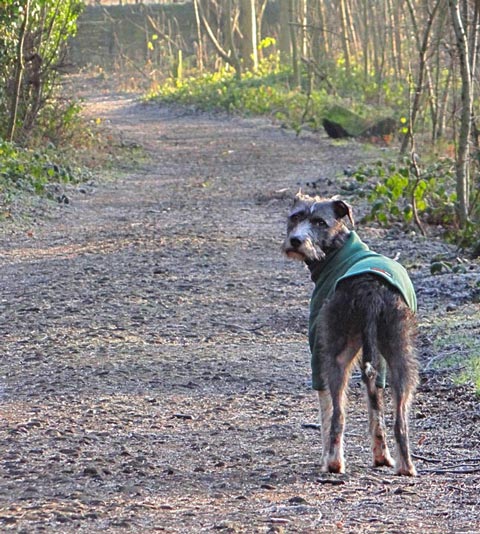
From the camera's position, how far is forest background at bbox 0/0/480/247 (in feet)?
44.5

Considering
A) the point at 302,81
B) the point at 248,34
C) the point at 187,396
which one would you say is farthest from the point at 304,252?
the point at 248,34

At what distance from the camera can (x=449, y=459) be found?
5.46 meters

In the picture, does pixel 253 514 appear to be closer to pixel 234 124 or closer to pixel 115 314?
pixel 115 314

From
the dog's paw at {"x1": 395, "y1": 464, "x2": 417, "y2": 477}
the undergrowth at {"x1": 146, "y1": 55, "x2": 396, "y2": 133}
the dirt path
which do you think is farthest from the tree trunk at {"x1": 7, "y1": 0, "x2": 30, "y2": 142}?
the dog's paw at {"x1": 395, "y1": 464, "x2": 417, "y2": 477}

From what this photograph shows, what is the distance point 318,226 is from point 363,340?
0.77m

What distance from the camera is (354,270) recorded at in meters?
5.16

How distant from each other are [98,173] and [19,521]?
1510 cm

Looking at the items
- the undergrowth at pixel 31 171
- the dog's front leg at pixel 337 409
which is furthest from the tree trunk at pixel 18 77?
the dog's front leg at pixel 337 409

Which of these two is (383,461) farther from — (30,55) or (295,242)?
(30,55)

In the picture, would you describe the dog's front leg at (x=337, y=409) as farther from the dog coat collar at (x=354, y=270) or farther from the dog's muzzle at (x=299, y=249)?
the dog's muzzle at (x=299, y=249)

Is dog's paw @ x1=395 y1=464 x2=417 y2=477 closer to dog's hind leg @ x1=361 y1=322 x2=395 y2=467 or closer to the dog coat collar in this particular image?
dog's hind leg @ x1=361 y1=322 x2=395 y2=467

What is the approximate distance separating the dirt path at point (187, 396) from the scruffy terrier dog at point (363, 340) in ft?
0.67

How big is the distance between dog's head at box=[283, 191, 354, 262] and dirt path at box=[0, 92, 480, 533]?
38.5 inches

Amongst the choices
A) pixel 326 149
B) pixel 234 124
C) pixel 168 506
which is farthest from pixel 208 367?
pixel 234 124
